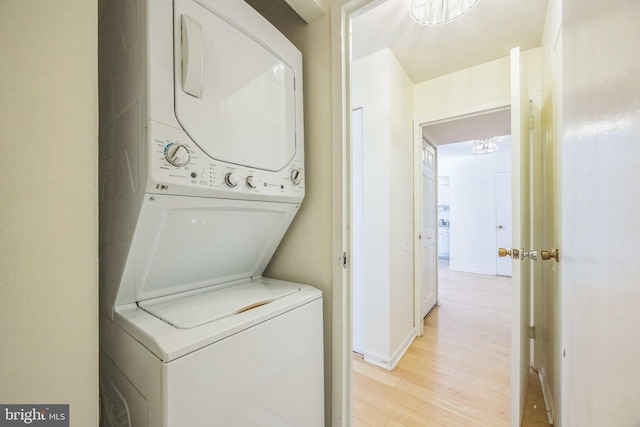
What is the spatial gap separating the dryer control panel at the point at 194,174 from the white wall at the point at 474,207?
15.6 feet

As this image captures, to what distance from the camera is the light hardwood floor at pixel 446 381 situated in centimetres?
149

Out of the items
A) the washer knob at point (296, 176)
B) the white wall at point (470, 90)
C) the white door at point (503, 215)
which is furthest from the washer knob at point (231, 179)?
the white door at point (503, 215)

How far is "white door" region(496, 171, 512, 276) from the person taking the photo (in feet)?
15.6

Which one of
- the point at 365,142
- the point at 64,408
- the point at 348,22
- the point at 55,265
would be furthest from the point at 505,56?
the point at 64,408

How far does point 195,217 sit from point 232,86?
441mm

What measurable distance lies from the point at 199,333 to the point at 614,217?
2.69ft

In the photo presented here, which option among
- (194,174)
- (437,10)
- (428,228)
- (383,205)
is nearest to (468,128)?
(428,228)

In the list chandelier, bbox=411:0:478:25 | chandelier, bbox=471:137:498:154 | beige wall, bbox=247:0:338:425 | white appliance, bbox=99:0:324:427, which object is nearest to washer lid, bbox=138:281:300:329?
white appliance, bbox=99:0:324:427

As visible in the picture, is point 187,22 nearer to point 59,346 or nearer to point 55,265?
point 55,265

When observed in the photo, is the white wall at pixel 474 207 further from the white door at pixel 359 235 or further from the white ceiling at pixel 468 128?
the white door at pixel 359 235

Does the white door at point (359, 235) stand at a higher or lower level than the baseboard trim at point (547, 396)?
higher

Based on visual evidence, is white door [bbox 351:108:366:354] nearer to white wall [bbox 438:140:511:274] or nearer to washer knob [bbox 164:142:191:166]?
washer knob [bbox 164:142:191:166]

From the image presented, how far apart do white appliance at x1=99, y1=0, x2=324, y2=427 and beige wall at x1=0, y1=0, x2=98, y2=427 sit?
100mm

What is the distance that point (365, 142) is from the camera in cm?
216
